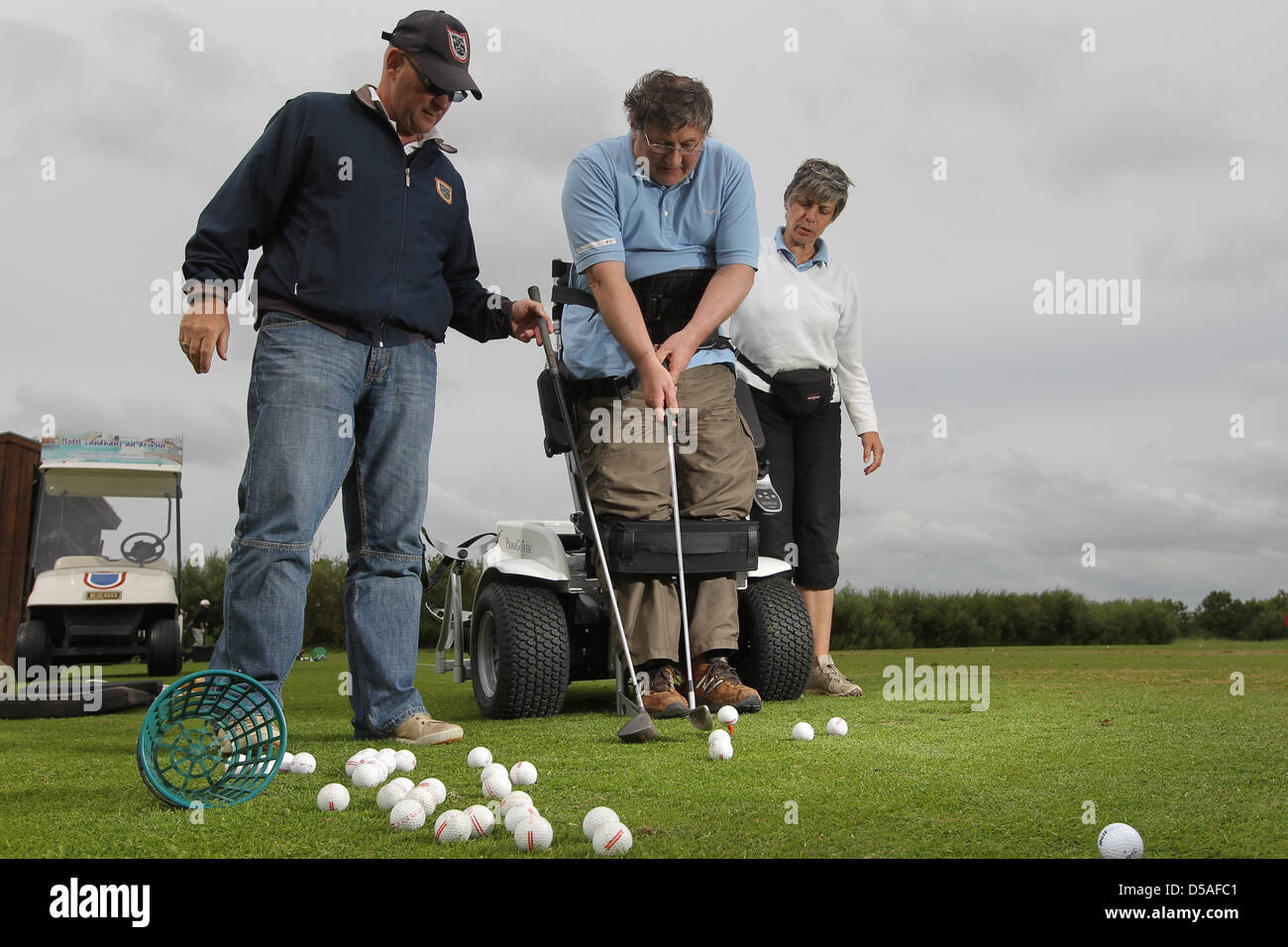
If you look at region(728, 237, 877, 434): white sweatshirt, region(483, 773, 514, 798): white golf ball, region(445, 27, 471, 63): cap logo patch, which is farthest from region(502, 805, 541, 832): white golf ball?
region(728, 237, 877, 434): white sweatshirt

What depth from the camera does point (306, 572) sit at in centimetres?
284

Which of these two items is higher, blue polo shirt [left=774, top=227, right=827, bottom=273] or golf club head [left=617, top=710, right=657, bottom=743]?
blue polo shirt [left=774, top=227, right=827, bottom=273]

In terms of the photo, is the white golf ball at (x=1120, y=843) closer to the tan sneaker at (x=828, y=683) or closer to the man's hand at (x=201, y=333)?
the man's hand at (x=201, y=333)

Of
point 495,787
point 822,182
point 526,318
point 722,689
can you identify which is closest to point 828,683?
point 722,689

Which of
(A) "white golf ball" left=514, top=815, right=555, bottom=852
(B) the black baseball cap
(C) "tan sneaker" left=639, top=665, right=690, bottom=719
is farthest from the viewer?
(C) "tan sneaker" left=639, top=665, right=690, bottom=719

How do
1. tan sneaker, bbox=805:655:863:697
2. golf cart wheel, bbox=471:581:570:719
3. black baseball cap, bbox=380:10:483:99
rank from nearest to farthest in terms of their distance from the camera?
black baseball cap, bbox=380:10:483:99 → golf cart wheel, bbox=471:581:570:719 → tan sneaker, bbox=805:655:863:697

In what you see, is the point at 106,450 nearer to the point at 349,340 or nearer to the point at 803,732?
the point at 349,340

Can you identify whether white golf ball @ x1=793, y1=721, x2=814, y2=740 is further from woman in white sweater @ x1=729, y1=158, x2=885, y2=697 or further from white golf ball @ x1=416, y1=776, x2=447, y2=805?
woman in white sweater @ x1=729, y1=158, x2=885, y2=697

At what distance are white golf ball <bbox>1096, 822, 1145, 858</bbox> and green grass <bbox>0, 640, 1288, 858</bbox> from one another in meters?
0.03

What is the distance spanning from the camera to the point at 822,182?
14.4 feet

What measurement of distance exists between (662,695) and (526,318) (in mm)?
1290

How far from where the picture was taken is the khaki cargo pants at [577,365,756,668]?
3.34m
